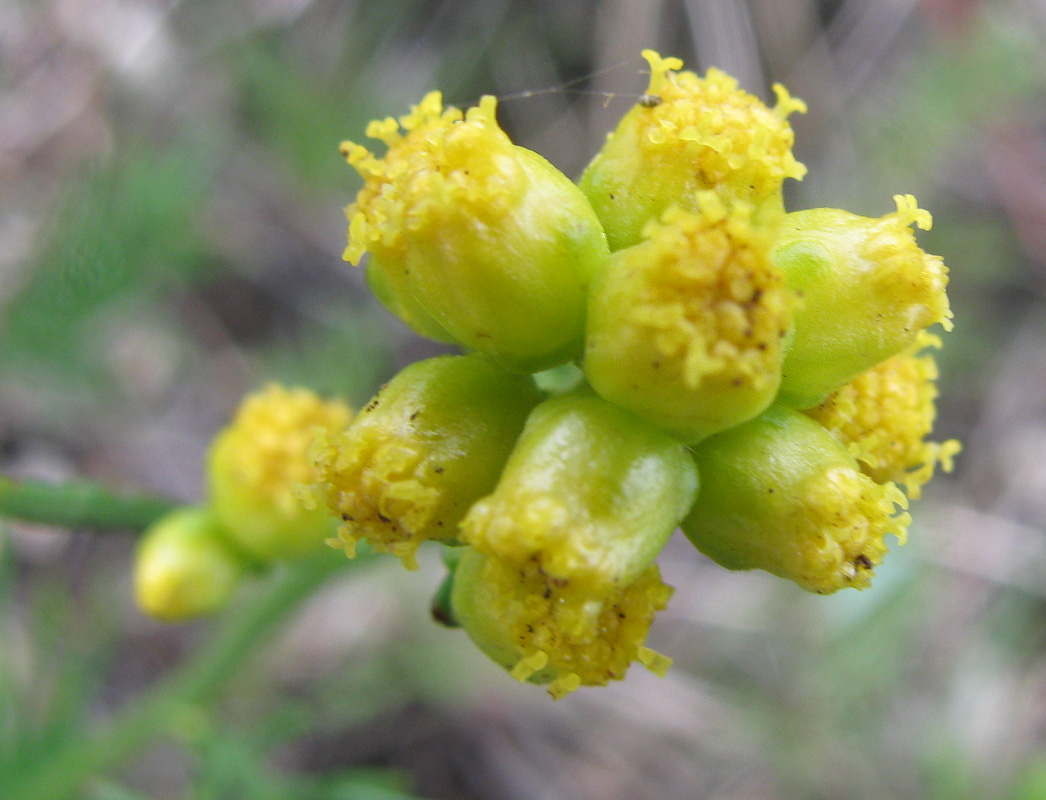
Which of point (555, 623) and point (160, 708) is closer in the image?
point (555, 623)

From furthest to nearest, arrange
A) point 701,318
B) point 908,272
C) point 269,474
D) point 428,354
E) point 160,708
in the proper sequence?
point 428,354
point 160,708
point 269,474
point 908,272
point 701,318

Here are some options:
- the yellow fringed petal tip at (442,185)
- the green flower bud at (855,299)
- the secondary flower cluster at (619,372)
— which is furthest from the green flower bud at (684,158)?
the yellow fringed petal tip at (442,185)

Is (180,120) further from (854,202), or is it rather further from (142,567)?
(854,202)

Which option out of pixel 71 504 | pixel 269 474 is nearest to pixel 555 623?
pixel 269 474

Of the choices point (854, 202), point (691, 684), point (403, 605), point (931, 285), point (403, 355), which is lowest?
point (691, 684)

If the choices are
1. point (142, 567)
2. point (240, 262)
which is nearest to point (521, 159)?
point (142, 567)

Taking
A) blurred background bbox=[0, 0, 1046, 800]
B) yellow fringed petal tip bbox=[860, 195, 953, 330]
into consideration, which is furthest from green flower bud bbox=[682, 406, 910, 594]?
blurred background bbox=[0, 0, 1046, 800]

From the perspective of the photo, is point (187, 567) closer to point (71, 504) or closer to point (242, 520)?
point (242, 520)

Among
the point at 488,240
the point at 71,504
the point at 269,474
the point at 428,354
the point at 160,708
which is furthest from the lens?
the point at 428,354
